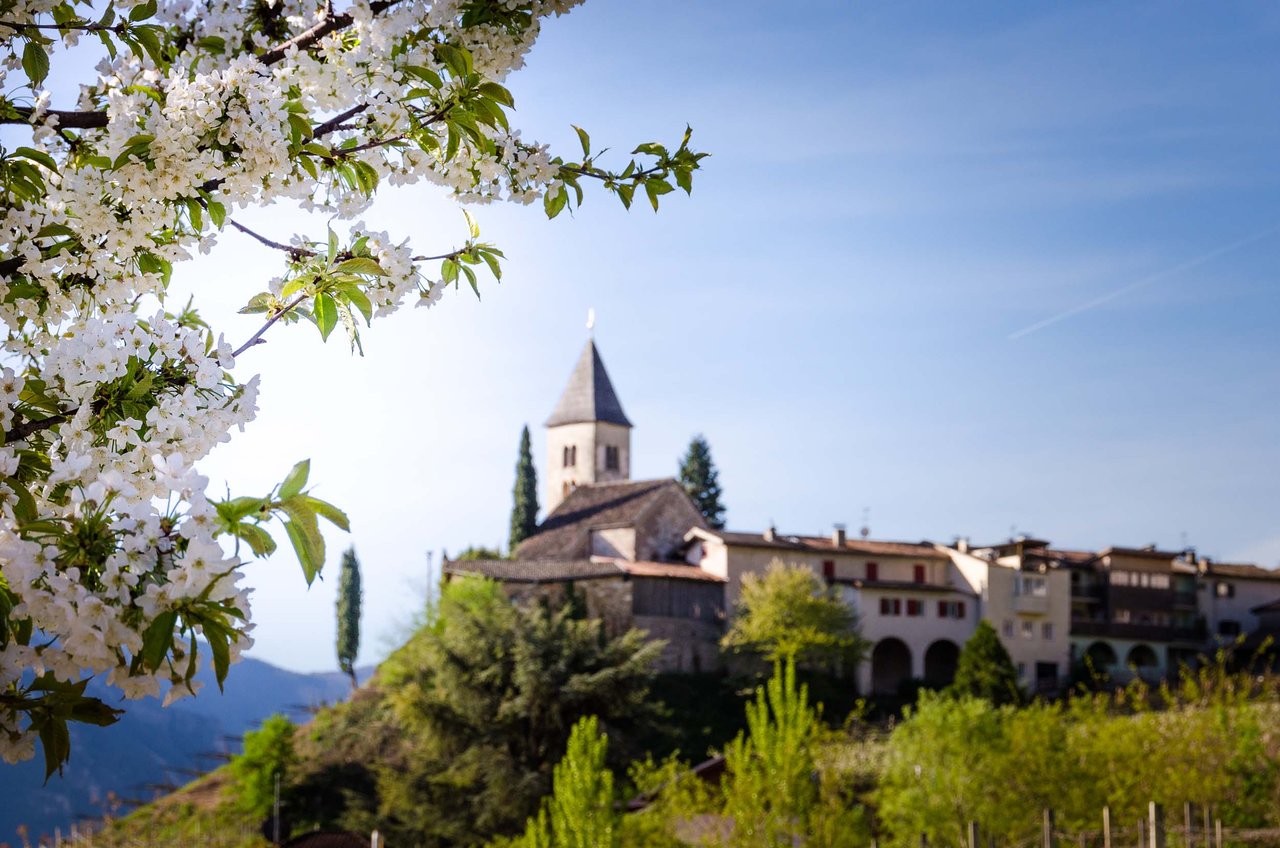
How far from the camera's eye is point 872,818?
2312cm

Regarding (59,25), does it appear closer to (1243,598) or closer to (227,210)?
(227,210)

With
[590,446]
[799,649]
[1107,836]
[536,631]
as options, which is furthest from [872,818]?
[590,446]

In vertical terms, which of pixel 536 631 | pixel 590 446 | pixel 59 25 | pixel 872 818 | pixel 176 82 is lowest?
pixel 872 818

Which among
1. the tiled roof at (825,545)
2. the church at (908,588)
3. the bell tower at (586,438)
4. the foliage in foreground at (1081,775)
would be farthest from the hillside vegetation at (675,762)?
the bell tower at (586,438)

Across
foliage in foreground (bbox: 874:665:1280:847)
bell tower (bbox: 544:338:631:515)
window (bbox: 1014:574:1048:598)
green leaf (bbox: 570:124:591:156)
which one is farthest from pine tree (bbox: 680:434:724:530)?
green leaf (bbox: 570:124:591:156)

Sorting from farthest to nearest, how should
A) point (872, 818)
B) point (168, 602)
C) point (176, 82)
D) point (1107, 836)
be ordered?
1. point (872, 818)
2. point (1107, 836)
3. point (176, 82)
4. point (168, 602)

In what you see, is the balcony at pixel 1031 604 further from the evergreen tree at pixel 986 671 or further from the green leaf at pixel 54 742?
the green leaf at pixel 54 742

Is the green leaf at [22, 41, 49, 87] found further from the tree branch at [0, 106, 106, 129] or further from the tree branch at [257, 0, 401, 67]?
the tree branch at [257, 0, 401, 67]

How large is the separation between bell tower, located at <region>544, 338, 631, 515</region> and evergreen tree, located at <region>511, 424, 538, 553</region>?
136 inches

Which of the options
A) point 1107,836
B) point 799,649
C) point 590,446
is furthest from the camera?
point 590,446

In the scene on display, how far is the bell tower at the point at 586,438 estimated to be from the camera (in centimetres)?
5238

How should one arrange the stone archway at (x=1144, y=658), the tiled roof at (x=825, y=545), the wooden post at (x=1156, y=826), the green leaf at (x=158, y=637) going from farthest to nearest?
the stone archway at (x=1144, y=658) → the tiled roof at (x=825, y=545) → the wooden post at (x=1156, y=826) → the green leaf at (x=158, y=637)

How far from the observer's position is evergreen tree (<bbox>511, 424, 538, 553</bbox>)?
47500 mm

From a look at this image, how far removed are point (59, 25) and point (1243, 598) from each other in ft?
172
